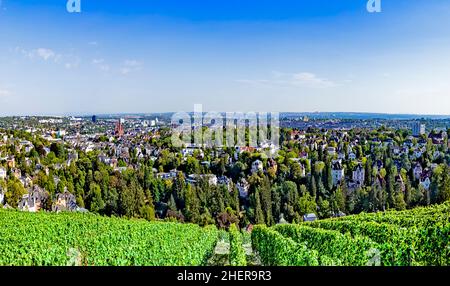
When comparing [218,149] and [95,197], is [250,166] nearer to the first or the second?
[218,149]

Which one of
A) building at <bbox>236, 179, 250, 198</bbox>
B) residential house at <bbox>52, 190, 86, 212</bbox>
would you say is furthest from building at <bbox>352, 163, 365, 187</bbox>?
residential house at <bbox>52, 190, 86, 212</bbox>

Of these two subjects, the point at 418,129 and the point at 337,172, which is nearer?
the point at 337,172

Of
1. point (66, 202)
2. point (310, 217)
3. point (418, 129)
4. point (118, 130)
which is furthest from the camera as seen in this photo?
point (118, 130)

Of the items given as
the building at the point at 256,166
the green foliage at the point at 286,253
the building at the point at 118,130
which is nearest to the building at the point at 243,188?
the building at the point at 256,166

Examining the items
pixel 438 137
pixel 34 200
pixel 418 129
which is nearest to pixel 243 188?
pixel 34 200

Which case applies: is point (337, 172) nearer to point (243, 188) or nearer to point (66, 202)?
point (243, 188)

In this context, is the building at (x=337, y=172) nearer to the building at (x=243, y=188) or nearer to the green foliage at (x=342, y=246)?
the building at (x=243, y=188)

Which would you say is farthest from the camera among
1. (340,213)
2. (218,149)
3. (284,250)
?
(218,149)

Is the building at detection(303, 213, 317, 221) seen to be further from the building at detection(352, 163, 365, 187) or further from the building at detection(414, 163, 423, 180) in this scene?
the building at detection(414, 163, 423, 180)
